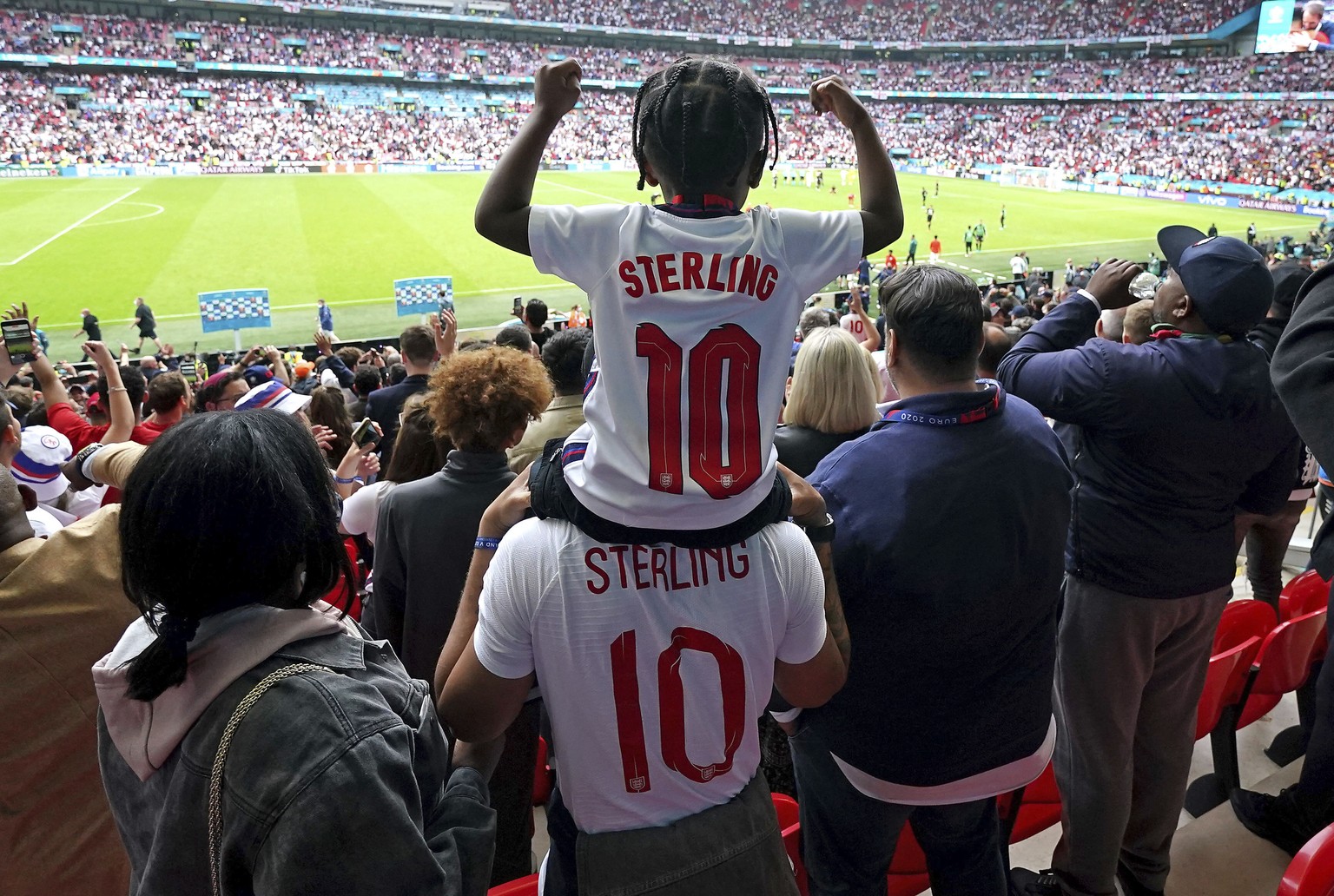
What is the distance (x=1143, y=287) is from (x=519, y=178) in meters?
2.71

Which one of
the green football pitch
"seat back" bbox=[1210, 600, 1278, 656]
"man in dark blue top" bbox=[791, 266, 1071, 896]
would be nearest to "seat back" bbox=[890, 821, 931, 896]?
"man in dark blue top" bbox=[791, 266, 1071, 896]

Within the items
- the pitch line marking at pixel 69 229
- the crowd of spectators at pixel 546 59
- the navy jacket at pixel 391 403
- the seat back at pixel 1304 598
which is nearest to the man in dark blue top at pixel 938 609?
the seat back at pixel 1304 598

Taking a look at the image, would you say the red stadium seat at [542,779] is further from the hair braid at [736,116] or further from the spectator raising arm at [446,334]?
the spectator raising arm at [446,334]

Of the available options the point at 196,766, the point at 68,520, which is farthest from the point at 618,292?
the point at 68,520

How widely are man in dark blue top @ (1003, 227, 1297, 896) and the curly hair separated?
5.24 ft

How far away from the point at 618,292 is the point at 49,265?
2811cm

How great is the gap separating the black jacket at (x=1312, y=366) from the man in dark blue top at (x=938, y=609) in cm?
55

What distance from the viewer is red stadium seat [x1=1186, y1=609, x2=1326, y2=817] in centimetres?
337

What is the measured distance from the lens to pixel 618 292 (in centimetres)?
154

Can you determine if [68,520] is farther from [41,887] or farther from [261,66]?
[261,66]

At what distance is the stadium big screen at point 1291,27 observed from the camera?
158 feet

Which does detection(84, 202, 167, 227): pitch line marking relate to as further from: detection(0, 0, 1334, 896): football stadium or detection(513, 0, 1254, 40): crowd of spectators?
detection(513, 0, 1254, 40): crowd of spectators

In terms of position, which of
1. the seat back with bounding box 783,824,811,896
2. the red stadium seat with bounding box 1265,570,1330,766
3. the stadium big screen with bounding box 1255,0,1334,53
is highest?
the stadium big screen with bounding box 1255,0,1334,53

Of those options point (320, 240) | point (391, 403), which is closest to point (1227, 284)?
point (391, 403)
